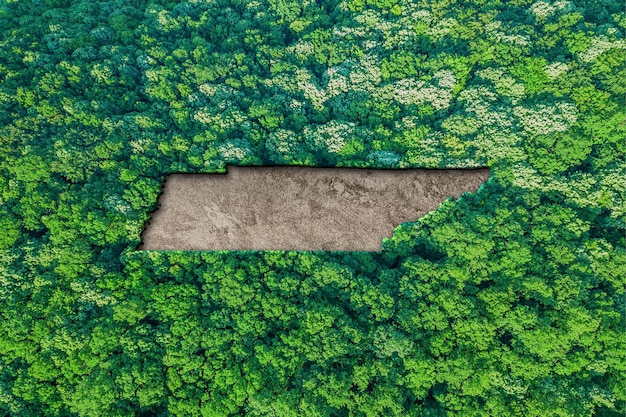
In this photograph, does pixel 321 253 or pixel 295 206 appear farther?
pixel 295 206

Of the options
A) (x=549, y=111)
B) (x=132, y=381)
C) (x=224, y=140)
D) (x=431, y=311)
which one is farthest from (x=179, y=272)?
(x=549, y=111)

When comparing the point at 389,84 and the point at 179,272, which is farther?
the point at 389,84

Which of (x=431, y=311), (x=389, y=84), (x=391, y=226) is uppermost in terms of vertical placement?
(x=389, y=84)

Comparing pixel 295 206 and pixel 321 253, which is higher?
pixel 295 206

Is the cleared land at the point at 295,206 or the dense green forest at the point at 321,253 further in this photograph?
the cleared land at the point at 295,206

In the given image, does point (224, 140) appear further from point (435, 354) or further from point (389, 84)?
point (435, 354)
